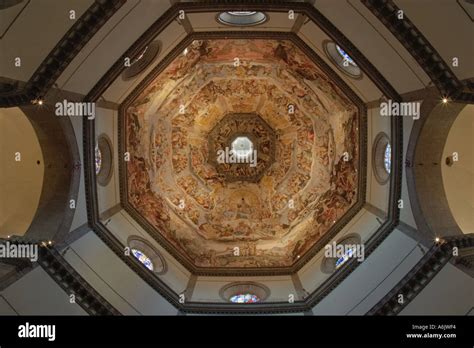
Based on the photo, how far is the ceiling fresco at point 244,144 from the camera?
1850 centimetres

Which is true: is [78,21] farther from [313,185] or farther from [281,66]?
[313,185]

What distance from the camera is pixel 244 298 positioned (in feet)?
60.2

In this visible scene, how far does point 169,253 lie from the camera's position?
62.5 ft

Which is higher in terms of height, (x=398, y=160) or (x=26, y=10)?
(x=26, y=10)

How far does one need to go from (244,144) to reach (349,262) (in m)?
9.54

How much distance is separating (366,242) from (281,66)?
800 cm

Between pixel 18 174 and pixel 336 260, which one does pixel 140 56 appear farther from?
pixel 336 260

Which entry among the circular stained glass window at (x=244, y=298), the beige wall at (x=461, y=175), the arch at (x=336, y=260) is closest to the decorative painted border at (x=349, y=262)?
the arch at (x=336, y=260)

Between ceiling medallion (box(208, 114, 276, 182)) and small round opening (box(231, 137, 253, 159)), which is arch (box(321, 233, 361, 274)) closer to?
ceiling medallion (box(208, 114, 276, 182))

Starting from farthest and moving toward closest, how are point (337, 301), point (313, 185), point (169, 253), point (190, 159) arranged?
1. point (190, 159)
2. point (313, 185)
3. point (169, 253)
4. point (337, 301)

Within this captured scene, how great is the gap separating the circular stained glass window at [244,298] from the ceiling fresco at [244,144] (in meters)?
1.43

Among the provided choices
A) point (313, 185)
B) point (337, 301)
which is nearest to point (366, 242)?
point (337, 301)

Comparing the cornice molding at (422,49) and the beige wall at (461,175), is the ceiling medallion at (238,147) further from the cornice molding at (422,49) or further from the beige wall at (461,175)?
the cornice molding at (422,49)

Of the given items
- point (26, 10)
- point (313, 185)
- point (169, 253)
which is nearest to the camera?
point (26, 10)
